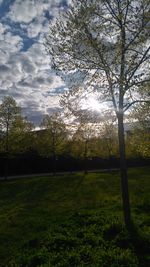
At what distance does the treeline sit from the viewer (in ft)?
146

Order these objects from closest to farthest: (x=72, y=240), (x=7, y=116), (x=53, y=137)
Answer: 1. (x=72, y=240)
2. (x=7, y=116)
3. (x=53, y=137)

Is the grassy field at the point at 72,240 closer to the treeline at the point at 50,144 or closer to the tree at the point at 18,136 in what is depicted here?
the treeline at the point at 50,144

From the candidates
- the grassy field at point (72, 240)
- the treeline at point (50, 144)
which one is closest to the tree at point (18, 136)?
the treeline at point (50, 144)

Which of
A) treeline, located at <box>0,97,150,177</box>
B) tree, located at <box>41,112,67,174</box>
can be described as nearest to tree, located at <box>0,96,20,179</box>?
treeline, located at <box>0,97,150,177</box>

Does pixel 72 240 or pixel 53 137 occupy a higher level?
pixel 53 137

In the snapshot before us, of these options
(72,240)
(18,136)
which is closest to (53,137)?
(18,136)

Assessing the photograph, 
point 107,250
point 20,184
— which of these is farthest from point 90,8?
point 20,184

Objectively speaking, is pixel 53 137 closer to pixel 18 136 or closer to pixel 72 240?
pixel 18 136

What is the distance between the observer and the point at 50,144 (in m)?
50.2

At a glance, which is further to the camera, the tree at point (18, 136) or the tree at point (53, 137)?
the tree at point (53, 137)

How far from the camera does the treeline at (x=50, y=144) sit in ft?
146

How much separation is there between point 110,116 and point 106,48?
3.40 metres

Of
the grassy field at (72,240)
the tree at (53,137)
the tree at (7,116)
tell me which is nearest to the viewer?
the grassy field at (72,240)

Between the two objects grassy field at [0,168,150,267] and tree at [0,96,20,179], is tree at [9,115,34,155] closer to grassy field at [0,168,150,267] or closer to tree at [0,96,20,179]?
tree at [0,96,20,179]
